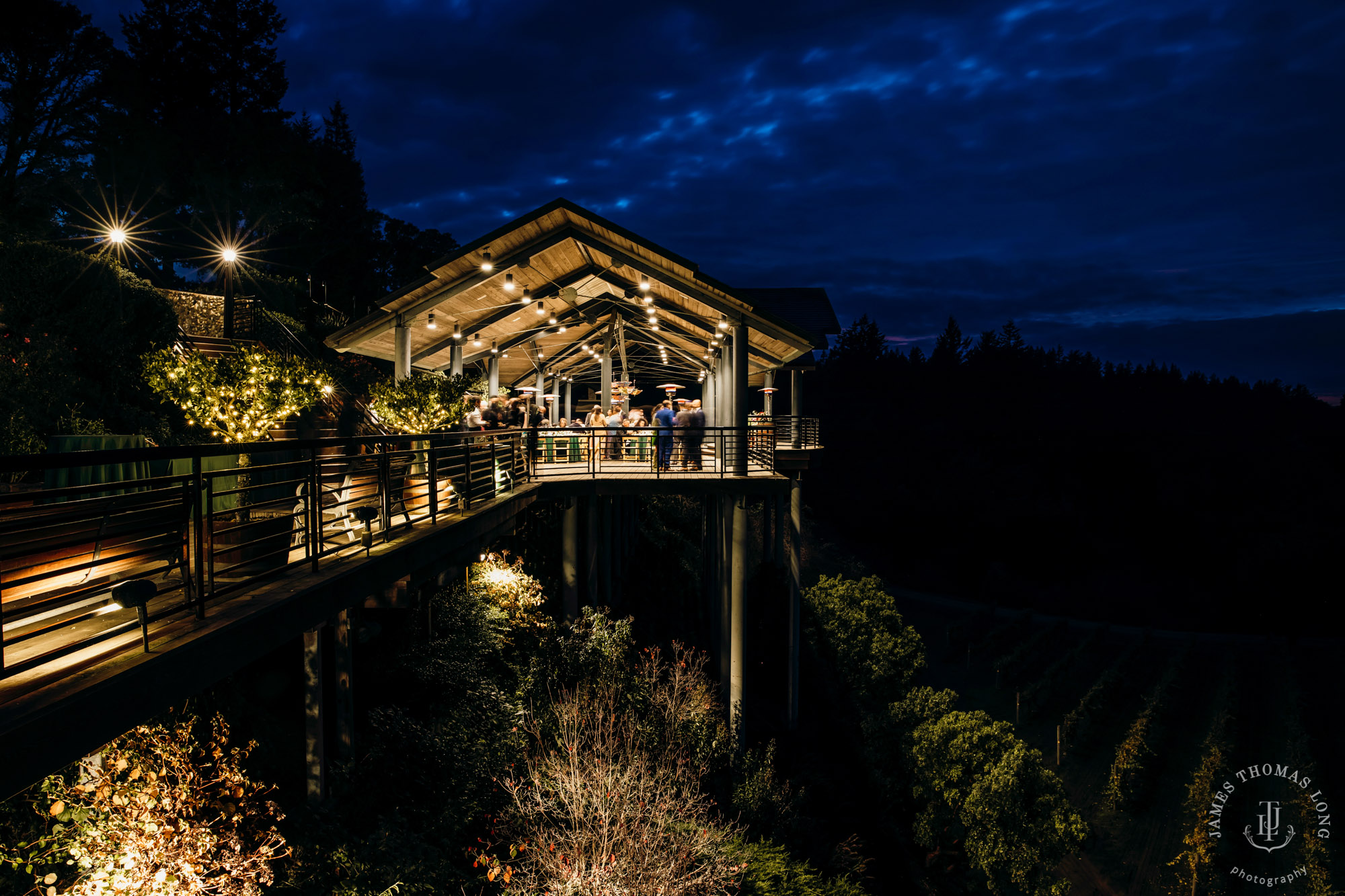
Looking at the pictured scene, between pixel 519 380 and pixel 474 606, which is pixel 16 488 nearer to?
pixel 474 606

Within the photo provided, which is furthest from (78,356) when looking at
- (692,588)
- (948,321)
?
(948,321)

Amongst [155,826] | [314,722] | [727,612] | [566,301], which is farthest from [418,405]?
[727,612]

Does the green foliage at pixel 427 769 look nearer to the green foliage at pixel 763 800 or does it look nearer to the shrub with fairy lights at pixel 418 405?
the shrub with fairy lights at pixel 418 405

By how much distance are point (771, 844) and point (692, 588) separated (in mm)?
15699

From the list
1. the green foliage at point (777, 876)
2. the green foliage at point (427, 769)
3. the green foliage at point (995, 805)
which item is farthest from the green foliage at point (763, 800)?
the green foliage at point (995, 805)

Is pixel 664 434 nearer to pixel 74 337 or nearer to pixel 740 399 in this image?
pixel 740 399

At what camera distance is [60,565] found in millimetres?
4047

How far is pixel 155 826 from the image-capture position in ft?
19.7

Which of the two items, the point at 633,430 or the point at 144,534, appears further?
the point at 633,430

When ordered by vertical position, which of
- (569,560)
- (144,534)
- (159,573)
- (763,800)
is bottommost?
(763,800)

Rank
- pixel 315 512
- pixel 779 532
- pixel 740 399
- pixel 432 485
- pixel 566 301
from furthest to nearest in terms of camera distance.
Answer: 1. pixel 779 532
2. pixel 566 301
3. pixel 740 399
4. pixel 432 485
5. pixel 315 512

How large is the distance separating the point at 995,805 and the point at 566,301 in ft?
56.1

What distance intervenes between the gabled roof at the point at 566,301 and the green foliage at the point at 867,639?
1112 centimetres

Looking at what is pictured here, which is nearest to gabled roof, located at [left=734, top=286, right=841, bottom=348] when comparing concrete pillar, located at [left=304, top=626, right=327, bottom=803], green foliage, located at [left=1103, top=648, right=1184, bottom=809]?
concrete pillar, located at [left=304, top=626, right=327, bottom=803]
